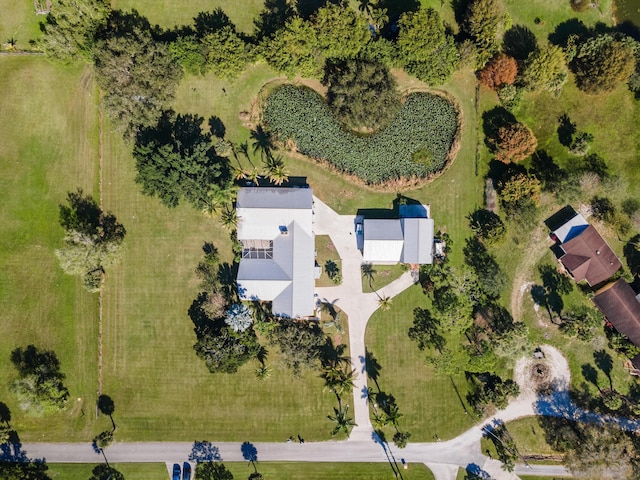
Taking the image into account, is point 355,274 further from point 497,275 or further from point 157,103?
point 157,103

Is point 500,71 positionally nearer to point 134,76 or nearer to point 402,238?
point 402,238

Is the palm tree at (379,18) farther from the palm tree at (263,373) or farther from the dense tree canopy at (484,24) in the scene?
the palm tree at (263,373)

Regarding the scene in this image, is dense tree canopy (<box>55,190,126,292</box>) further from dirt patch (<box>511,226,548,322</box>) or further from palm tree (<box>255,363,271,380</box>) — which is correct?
dirt patch (<box>511,226,548,322</box>)

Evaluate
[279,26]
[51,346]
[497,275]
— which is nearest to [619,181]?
[497,275]

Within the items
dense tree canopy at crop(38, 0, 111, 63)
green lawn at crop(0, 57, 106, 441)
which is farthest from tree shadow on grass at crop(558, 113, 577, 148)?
green lawn at crop(0, 57, 106, 441)

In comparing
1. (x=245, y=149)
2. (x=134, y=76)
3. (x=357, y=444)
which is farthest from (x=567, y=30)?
(x=357, y=444)

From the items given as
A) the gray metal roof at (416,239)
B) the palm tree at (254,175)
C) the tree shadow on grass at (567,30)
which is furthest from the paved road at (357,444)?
the tree shadow on grass at (567,30)
